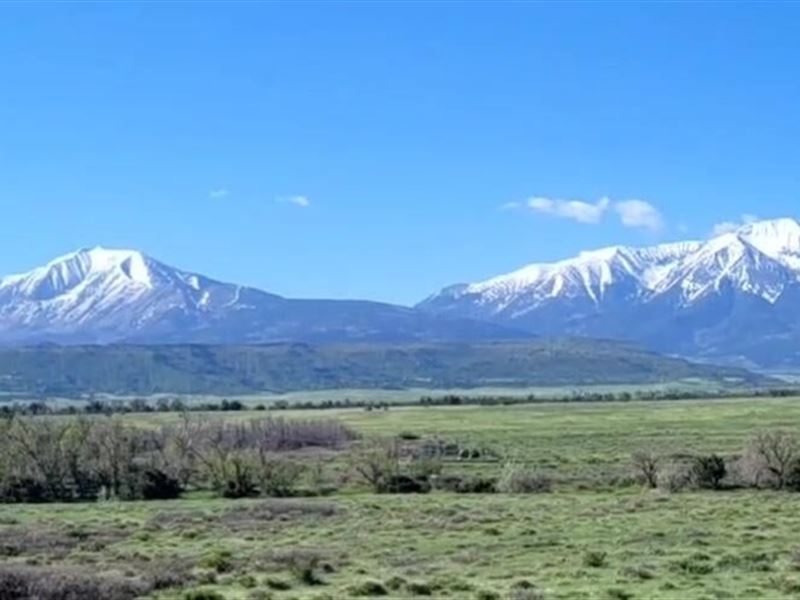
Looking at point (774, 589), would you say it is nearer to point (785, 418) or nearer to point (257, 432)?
point (257, 432)

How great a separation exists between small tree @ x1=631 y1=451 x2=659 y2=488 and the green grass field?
6.76ft

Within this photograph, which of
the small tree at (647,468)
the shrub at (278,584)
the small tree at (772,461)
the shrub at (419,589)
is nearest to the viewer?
the shrub at (419,589)

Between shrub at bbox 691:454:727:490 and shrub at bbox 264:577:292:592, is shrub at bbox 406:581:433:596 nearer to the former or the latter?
shrub at bbox 264:577:292:592

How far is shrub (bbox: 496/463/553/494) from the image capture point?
7406 centimetres

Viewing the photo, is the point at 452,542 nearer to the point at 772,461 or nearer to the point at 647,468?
the point at 647,468

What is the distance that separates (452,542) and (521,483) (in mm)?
30658

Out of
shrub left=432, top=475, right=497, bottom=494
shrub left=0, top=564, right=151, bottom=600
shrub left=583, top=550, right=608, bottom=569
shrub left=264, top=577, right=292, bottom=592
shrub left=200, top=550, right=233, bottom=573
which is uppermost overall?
shrub left=0, top=564, right=151, bottom=600

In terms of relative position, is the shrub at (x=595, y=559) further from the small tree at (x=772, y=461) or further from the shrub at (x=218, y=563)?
the small tree at (x=772, y=461)

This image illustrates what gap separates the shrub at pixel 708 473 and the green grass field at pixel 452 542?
8.67 feet

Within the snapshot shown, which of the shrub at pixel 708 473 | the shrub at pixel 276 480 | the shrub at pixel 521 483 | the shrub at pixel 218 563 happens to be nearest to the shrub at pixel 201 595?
the shrub at pixel 218 563

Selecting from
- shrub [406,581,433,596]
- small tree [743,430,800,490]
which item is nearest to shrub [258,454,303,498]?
small tree [743,430,800,490]

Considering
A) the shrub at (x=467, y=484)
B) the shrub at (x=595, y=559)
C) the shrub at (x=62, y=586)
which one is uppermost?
the shrub at (x=62, y=586)

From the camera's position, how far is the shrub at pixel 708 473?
247 ft

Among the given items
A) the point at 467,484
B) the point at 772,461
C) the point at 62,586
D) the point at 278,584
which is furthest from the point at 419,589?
the point at 772,461
